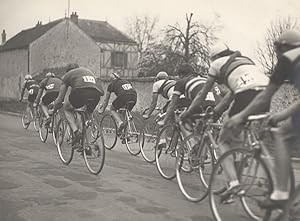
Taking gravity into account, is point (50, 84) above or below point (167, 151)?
above

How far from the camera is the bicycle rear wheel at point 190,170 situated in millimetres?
5762

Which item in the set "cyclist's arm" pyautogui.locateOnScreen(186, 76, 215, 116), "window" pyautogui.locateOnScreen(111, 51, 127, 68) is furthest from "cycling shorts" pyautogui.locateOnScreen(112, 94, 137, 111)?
"window" pyautogui.locateOnScreen(111, 51, 127, 68)

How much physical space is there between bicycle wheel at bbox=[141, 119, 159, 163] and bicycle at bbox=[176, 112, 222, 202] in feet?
7.63

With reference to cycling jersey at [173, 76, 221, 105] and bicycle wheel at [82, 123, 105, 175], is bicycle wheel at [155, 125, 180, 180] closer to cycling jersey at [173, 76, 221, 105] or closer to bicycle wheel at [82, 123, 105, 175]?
cycling jersey at [173, 76, 221, 105]

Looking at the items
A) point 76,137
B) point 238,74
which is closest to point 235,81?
point 238,74

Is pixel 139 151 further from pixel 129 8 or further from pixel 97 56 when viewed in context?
pixel 97 56

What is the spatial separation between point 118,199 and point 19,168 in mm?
2349

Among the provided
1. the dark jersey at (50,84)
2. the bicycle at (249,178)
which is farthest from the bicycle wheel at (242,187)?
the dark jersey at (50,84)

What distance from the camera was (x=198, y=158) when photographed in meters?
5.75

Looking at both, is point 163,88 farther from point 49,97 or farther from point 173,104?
point 49,97

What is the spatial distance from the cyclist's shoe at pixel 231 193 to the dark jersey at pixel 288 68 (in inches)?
42.0

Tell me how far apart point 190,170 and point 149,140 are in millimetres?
2946

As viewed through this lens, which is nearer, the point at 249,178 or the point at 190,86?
the point at 249,178

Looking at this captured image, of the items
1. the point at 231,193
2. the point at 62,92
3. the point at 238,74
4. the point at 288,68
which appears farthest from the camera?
the point at 62,92
